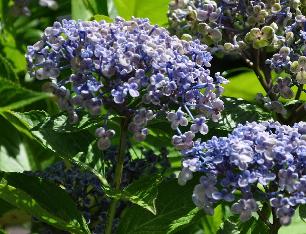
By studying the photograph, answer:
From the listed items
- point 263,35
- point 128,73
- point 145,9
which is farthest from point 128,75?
point 145,9

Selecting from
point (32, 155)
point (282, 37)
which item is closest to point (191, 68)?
point (282, 37)

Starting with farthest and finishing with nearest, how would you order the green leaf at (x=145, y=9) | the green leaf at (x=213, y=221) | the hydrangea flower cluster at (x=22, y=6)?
the hydrangea flower cluster at (x=22, y=6) < the green leaf at (x=145, y=9) < the green leaf at (x=213, y=221)

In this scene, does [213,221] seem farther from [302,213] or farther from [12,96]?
[12,96]

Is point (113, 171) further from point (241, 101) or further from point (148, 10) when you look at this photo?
point (148, 10)

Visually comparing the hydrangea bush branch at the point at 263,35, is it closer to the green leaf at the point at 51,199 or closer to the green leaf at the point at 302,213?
the green leaf at the point at 302,213

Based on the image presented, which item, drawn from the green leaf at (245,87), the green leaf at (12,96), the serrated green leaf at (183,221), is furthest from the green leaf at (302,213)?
the green leaf at (245,87)

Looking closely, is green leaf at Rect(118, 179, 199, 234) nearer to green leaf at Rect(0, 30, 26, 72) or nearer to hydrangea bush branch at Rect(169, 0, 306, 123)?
hydrangea bush branch at Rect(169, 0, 306, 123)

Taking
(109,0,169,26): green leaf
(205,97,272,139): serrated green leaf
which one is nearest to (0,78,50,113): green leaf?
(205,97,272,139): serrated green leaf

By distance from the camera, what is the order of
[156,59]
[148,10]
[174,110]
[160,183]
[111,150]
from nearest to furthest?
[156,59] < [174,110] < [160,183] < [111,150] < [148,10]
